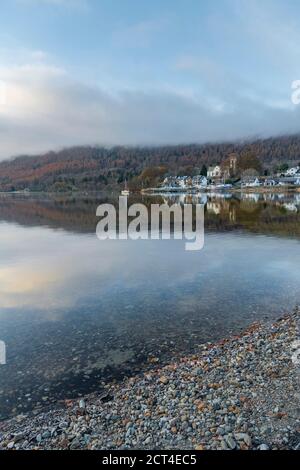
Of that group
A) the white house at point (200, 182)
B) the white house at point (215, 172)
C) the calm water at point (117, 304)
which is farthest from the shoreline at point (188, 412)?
the white house at point (215, 172)

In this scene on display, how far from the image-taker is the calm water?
9.28 metres

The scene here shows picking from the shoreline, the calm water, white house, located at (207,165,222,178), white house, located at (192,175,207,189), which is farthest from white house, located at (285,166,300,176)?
the shoreline

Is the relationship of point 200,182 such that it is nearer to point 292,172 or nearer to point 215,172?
point 215,172

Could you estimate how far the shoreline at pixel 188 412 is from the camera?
5.95 m

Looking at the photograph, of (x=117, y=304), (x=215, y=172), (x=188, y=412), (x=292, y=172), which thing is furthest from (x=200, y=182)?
(x=188, y=412)

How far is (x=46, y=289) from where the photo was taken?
53.2 feet

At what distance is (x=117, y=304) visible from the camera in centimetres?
1401

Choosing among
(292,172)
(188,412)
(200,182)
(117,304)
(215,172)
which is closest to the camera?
(188,412)

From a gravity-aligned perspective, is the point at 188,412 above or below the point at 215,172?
below

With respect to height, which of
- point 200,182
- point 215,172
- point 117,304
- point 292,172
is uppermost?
point 215,172

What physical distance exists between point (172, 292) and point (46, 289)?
5.65 metres

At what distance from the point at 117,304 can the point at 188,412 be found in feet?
25.0

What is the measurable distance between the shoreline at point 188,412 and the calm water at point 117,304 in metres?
0.85
